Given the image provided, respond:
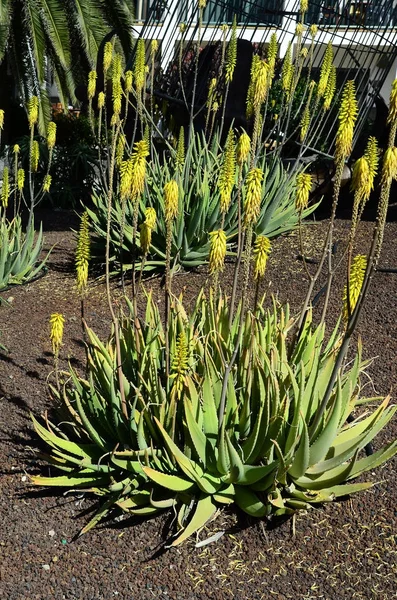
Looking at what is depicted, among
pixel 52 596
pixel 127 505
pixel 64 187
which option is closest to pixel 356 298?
pixel 127 505

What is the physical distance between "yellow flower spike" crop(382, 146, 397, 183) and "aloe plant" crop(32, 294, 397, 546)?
103 cm

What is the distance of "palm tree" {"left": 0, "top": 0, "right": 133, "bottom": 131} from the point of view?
12297mm

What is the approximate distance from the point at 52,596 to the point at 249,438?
3.24ft

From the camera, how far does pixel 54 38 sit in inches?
487

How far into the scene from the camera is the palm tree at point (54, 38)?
1230cm

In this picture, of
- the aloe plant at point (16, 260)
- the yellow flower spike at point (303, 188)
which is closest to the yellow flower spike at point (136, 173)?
the yellow flower spike at point (303, 188)

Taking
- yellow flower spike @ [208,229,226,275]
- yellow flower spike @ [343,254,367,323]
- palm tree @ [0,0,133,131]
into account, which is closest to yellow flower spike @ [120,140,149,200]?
yellow flower spike @ [208,229,226,275]

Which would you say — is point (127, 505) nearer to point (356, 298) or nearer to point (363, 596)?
point (363, 596)

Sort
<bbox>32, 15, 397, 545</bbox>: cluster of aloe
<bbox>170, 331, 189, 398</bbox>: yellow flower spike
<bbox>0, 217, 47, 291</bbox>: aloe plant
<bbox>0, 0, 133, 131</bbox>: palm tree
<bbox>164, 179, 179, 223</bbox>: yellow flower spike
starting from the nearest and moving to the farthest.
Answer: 1. <bbox>164, 179, 179, 223</bbox>: yellow flower spike
2. <bbox>32, 15, 397, 545</bbox>: cluster of aloe
3. <bbox>170, 331, 189, 398</bbox>: yellow flower spike
4. <bbox>0, 217, 47, 291</bbox>: aloe plant
5. <bbox>0, 0, 133, 131</bbox>: palm tree

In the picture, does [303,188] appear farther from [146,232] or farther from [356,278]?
[146,232]

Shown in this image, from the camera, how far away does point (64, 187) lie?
10547mm

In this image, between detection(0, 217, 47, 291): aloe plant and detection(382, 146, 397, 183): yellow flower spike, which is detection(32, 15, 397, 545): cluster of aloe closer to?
detection(382, 146, 397, 183): yellow flower spike

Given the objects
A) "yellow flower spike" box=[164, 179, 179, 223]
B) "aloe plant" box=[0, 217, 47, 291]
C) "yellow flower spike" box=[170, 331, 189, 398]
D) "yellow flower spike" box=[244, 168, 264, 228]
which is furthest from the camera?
"aloe plant" box=[0, 217, 47, 291]

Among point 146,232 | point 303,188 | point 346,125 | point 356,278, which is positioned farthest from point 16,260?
point 346,125
